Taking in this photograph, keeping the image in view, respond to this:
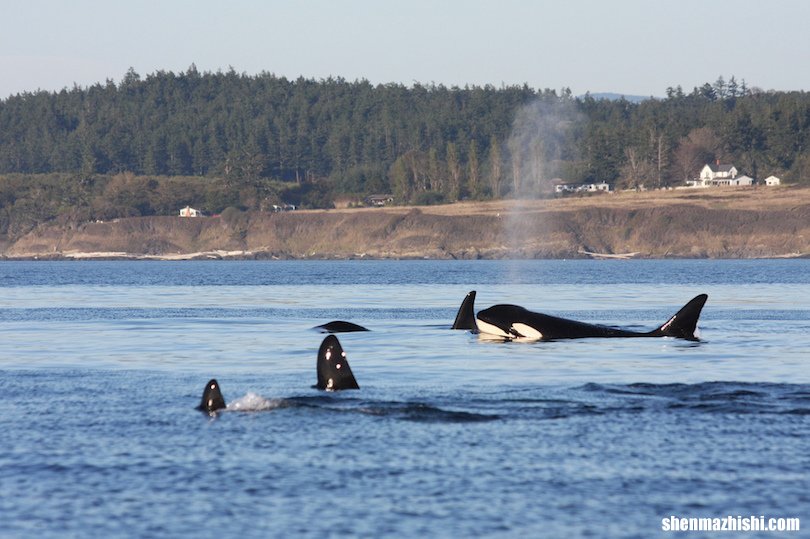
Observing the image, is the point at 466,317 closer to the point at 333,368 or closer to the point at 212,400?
the point at 333,368

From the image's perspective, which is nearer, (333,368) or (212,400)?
(212,400)

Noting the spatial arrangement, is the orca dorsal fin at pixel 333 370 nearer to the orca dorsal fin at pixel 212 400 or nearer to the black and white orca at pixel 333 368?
the black and white orca at pixel 333 368

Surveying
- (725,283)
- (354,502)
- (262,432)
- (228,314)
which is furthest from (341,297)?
(354,502)

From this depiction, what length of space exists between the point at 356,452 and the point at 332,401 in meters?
4.54

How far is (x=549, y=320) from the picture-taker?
111 ft

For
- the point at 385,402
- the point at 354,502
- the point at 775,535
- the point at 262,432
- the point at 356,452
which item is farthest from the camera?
the point at 385,402

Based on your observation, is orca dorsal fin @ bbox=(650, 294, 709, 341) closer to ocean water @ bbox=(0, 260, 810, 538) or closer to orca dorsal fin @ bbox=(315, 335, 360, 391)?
ocean water @ bbox=(0, 260, 810, 538)

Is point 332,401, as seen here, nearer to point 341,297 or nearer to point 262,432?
point 262,432

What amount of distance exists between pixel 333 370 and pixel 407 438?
479cm

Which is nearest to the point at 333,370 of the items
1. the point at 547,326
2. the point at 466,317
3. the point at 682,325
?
the point at 547,326

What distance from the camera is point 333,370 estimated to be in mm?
22922

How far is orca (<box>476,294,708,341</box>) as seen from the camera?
109ft

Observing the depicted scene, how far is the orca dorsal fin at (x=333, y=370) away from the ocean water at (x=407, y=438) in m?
0.39

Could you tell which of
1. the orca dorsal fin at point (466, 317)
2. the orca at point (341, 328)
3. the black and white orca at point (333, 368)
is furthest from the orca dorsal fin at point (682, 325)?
the black and white orca at point (333, 368)
